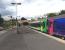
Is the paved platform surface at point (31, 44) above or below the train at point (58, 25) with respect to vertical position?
below

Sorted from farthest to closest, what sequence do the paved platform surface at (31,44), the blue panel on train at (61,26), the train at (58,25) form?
the train at (58,25) → the blue panel on train at (61,26) → the paved platform surface at (31,44)

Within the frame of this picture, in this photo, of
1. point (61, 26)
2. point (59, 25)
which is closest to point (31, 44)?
point (61, 26)

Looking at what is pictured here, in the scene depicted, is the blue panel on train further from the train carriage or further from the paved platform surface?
the paved platform surface

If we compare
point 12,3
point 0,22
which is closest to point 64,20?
point 12,3

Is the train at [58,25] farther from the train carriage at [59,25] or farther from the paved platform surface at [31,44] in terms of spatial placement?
the paved platform surface at [31,44]

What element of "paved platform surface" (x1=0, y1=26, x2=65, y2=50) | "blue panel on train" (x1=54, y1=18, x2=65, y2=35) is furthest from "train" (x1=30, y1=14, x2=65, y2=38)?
"paved platform surface" (x1=0, y1=26, x2=65, y2=50)

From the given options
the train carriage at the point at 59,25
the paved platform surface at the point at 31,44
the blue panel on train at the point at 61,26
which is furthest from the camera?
the train carriage at the point at 59,25

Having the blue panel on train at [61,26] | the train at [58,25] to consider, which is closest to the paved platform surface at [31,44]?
the blue panel on train at [61,26]

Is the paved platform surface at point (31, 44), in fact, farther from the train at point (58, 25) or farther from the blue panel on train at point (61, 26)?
the train at point (58, 25)

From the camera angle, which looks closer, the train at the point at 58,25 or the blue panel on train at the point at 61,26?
the blue panel on train at the point at 61,26

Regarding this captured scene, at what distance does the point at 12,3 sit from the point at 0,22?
5977 centimetres

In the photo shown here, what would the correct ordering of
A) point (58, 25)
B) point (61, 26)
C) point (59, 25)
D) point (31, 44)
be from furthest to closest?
point (58, 25), point (59, 25), point (61, 26), point (31, 44)

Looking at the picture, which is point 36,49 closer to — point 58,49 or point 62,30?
point 58,49

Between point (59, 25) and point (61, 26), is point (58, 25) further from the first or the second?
point (61, 26)
